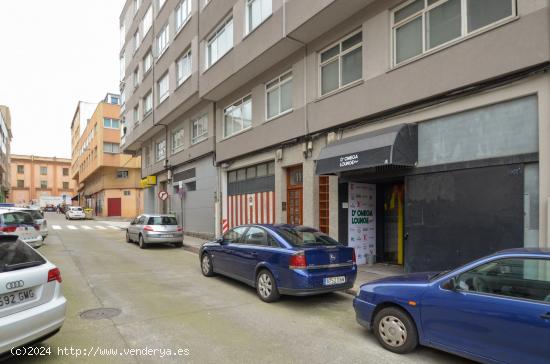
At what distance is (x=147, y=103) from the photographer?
87.6 feet

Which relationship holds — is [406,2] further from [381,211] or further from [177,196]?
[177,196]

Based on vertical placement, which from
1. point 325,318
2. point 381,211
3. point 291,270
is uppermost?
point 381,211

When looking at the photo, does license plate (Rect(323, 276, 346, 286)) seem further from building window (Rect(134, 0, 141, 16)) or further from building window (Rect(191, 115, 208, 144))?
building window (Rect(134, 0, 141, 16))

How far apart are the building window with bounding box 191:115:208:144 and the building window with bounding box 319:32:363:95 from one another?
9.09 meters

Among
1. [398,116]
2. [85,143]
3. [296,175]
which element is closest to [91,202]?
[85,143]

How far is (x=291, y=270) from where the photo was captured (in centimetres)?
668

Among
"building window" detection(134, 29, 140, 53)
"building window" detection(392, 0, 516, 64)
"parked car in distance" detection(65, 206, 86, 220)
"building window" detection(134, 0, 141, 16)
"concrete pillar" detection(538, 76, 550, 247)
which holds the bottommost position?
"parked car in distance" detection(65, 206, 86, 220)

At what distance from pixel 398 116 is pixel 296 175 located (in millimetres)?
4748

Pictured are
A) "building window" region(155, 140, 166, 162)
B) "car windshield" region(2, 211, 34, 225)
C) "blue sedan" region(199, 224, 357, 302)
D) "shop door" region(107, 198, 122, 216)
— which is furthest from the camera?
"shop door" region(107, 198, 122, 216)

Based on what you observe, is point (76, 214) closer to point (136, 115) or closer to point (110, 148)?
point (110, 148)

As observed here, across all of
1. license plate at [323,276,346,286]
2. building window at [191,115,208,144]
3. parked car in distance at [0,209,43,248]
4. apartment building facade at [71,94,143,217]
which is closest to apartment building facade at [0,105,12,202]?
apartment building facade at [71,94,143,217]

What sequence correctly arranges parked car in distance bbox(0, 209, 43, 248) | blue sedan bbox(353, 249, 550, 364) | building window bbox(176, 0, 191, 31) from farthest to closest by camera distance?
building window bbox(176, 0, 191, 31) → parked car in distance bbox(0, 209, 43, 248) → blue sedan bbox(353, 249, 550, 364)

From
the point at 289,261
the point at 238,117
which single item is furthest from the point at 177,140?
the point at 289,261

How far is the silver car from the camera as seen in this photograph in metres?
15.9
